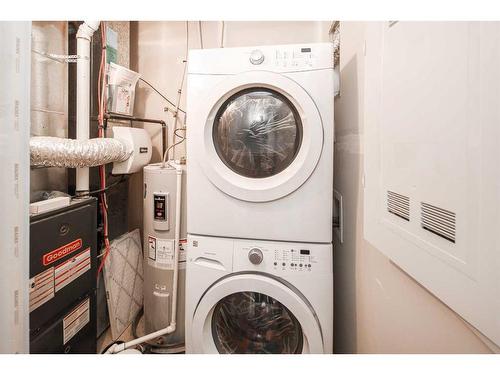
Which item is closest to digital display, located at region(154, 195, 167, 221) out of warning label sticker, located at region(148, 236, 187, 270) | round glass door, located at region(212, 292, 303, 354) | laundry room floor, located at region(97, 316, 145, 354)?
warning label sticker, located at region(148, 236, 187, 270)

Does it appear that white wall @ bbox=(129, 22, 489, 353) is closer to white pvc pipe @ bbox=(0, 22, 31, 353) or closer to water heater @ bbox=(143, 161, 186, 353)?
water heater @ bbox=(143, 161, 186, 353)

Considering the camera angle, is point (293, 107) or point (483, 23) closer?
point (483, 23)

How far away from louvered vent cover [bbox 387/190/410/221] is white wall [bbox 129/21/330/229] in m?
1.48

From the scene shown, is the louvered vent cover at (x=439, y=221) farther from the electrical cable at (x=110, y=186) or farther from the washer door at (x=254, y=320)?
the electrical cable at (x=110, y=186)

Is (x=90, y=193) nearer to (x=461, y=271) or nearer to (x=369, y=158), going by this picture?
(x=369, y=158)

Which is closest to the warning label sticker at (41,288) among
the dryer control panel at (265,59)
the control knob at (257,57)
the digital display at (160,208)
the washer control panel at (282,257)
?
the digital display at (160,208)

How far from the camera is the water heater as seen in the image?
54.0 inches

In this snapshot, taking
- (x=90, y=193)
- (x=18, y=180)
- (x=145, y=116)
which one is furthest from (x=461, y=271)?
(x=145, y=116)

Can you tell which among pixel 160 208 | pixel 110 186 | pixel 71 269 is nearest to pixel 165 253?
pixel 160 208

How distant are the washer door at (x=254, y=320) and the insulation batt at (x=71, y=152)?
0.88 m

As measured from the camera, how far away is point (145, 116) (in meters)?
1.82

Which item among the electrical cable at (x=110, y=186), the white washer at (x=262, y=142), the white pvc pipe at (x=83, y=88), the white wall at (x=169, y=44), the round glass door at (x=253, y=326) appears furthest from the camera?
the white wall at (x=169, y=44)

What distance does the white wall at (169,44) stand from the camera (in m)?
1.67

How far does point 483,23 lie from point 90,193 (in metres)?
1.59
